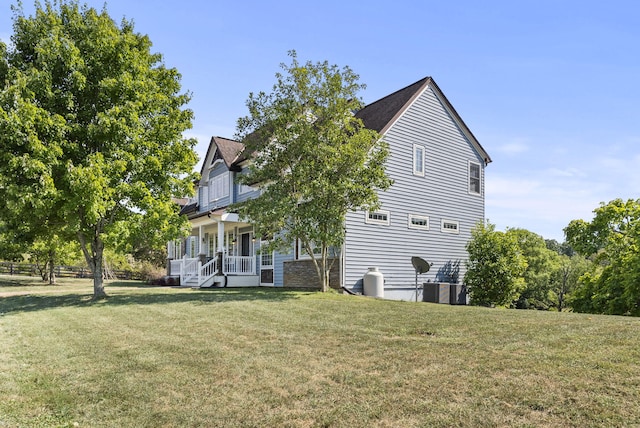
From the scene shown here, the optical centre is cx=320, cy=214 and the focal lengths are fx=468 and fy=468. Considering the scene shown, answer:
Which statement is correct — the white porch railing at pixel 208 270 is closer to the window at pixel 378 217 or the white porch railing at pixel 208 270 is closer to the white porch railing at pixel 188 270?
the white porch railing at pixel 188 270

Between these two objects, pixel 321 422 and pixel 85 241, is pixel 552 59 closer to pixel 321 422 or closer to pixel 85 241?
pixel 321 422

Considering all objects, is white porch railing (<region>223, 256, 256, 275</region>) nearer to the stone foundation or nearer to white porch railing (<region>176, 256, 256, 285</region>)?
white porch railing (<region>176, 256, 256, 285</region>)

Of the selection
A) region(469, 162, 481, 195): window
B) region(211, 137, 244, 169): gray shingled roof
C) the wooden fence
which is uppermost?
region(211, 137, 244, 169): gray shingled roof

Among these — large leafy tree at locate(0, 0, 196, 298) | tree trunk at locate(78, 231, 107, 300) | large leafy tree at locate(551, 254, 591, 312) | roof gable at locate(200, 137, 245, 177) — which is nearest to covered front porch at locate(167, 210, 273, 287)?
roof gable at locate(200, 137, 245, 177)

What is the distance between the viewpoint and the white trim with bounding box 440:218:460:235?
21.1m

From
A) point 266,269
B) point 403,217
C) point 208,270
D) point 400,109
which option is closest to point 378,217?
point 403,217

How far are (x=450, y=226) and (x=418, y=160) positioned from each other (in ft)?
11.7

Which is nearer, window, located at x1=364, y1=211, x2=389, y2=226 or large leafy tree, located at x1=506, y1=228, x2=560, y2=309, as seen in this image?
window, located at x1=364, y1=211, x2=389, y2=226

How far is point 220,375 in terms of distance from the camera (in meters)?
5.87

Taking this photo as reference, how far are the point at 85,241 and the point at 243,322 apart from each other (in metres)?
9.67

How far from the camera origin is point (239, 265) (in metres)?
21.9

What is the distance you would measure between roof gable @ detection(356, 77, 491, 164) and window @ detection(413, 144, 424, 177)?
171 centimetres

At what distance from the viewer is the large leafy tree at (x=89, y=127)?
41.3ft

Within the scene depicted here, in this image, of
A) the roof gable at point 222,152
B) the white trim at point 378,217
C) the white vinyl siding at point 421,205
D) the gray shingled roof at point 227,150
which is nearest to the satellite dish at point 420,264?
the white vinyl siding at point 421,205
